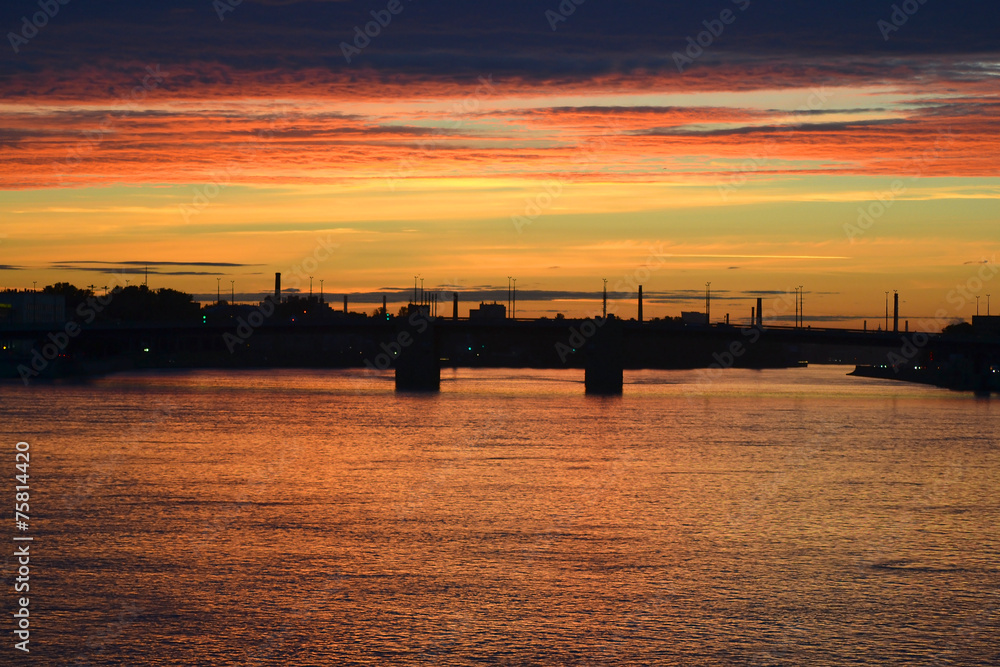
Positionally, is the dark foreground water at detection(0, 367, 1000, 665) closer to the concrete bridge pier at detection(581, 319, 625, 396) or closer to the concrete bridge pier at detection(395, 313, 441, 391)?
the concrete bridge pier at detection(581, 319, 625, 396)

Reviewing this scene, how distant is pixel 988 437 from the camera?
7425 cm

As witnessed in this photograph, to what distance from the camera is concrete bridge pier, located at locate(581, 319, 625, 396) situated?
13900 cm

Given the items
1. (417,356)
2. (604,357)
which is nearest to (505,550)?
(604,357)

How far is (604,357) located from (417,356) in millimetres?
21649

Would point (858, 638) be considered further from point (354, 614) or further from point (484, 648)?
point (354, 614)

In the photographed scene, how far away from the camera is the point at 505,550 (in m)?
31.8

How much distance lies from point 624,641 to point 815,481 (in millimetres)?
27729

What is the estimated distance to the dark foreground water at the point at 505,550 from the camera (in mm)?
22938

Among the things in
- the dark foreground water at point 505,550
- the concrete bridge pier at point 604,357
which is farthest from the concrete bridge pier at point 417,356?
the dark foreground water at point 505,550

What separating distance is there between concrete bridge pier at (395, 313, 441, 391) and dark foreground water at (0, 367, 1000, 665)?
229ft

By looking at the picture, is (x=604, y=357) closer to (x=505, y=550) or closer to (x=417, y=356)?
(x=417, y=356)

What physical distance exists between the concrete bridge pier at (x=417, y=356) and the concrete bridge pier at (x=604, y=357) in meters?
17.5

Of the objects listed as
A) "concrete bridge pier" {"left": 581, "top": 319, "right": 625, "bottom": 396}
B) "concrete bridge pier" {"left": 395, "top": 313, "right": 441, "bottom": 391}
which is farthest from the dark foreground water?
"concrete bridge pier" {"left": 395, "top": 313, "right": 441, "bottom": 391}

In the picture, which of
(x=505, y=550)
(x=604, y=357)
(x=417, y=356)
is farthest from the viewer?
(x=417, y=356)
